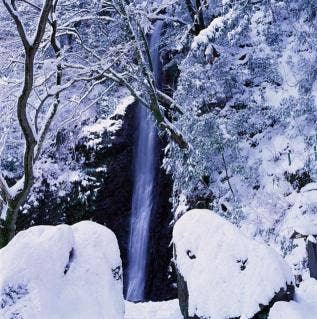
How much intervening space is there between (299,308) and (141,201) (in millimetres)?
9823

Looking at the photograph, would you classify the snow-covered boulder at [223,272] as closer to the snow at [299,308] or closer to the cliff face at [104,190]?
the snow at [299,308]

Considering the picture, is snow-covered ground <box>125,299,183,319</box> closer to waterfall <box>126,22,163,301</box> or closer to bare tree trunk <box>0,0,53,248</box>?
bare tree trunk <box>0,0,53,248</box>

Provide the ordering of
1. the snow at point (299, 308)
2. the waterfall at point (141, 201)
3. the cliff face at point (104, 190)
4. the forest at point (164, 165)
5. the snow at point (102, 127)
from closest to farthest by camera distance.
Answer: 1. the snow at point (299, 308)
2. the forest at point (164, 165)
3. the waterfall at point (141, 201)
4. the cliff face at point (104, 190)
5. the snow at point (102, 127)

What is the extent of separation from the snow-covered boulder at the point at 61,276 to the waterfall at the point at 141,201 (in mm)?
8602

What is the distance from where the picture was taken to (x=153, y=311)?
291 inches

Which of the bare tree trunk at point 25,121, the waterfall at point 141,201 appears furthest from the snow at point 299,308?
the waterfall at point 141,201

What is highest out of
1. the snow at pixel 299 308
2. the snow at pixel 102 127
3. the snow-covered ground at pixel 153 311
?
the snow at pixel 102 127

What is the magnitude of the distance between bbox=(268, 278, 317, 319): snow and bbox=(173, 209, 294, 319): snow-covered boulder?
11cm

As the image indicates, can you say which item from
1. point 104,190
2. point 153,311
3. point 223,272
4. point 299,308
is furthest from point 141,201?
point 299,308

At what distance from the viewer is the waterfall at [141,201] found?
14.2 metres

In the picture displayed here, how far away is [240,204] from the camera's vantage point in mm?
11320

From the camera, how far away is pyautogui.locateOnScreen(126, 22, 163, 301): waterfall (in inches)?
559

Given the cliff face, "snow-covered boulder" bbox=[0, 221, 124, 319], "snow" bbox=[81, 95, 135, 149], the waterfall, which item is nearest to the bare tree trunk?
"snow-covered boulder" bbox=[0, 221, 124, 319]

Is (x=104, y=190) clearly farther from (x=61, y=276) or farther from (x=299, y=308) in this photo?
(x=299, y=308)
